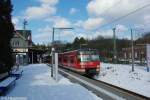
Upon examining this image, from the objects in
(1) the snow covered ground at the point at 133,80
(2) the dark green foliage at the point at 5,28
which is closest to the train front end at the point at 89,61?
(1) the snow covered ground at the point at 133,80

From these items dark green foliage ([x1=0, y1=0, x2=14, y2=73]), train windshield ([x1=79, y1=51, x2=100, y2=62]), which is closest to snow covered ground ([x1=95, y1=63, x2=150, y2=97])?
train windshield ([x1=79, y1=51, x2=100, y2=62])

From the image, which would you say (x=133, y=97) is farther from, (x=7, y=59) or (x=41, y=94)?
(x=7, y=59)

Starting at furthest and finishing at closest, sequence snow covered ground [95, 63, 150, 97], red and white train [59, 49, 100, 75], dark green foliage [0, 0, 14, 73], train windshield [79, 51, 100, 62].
→ train windshield [79, 51, 100, 62] → red and white train [59, 49, 100, 75] → dark green foliage [0, 0, 14, 73] → snow covered ground [95, 63, 150, 97]

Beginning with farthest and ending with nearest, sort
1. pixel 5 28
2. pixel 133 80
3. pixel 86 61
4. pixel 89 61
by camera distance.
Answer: pixel 89 61
pixel 86 61
pixel 133 80
pixel 5 28

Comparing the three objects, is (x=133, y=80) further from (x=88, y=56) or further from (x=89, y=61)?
(x=88, y=56)

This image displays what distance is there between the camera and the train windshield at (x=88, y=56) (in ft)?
129

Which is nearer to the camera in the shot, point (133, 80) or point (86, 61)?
point (133, 80)

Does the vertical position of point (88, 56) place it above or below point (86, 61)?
above

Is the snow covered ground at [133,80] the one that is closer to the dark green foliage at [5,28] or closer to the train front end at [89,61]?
the train front end at [89,61]

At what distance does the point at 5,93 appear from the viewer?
1848cm

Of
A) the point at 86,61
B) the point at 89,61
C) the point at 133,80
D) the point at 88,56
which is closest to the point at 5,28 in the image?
the point at 133,80

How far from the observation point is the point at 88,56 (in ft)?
130

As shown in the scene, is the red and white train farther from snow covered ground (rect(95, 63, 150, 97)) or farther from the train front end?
snow covered ground (rect(95, 63, 150, 97))

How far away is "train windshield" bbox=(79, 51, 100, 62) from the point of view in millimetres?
39250
